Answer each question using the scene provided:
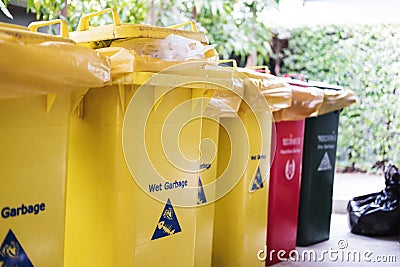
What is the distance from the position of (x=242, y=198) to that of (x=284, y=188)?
1.97ft

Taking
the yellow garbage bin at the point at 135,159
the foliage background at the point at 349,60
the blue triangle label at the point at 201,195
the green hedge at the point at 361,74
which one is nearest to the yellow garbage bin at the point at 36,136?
A: the yellow garbage bin at the point at 135,159

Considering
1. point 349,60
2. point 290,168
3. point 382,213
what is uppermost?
point 349,60

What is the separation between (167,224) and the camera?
241 cm

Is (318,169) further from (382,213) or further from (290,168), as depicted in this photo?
(382,213)

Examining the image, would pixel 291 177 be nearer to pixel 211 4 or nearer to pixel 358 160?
pixel 211 4

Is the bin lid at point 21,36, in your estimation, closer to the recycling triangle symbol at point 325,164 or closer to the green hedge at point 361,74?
the recycling triangle symbol at point 325,164

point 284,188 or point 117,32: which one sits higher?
point 117,32

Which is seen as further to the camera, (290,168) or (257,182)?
(290,168)

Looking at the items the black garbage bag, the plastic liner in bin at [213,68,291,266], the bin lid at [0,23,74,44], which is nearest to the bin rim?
the bin lid at [0,23,74,44]

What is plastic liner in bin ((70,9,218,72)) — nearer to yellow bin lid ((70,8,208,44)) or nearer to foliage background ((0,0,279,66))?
yellow bin lid ((70,8,208,44))

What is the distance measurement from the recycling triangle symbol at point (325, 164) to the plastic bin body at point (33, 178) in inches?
102

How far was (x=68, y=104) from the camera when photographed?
1954mm

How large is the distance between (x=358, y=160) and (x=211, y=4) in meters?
3.36

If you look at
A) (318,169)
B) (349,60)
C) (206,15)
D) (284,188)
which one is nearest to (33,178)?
(284,188)
